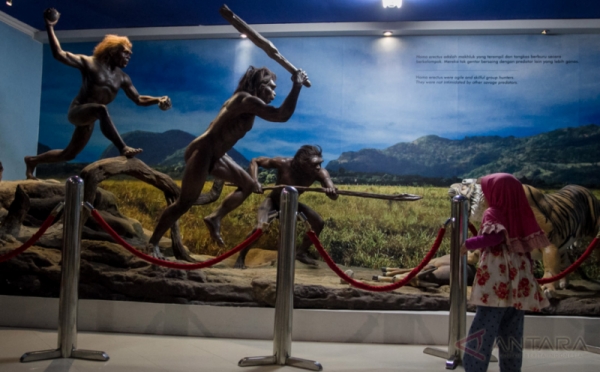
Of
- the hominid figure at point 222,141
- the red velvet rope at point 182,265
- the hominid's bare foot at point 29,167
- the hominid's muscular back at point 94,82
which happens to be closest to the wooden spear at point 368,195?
the hominid figure at point 222,141

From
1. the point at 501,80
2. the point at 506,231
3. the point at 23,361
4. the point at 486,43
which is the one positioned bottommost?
the point at 23,361

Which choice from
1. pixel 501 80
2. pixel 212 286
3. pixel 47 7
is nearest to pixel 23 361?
pixel 212 286

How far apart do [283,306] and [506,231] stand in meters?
1.49

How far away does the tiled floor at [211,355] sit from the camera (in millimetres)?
3633

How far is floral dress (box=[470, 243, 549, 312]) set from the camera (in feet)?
10.3

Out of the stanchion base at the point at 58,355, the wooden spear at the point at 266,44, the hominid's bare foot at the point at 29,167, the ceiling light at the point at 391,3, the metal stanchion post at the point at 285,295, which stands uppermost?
the ceiling light at the point at 391,3

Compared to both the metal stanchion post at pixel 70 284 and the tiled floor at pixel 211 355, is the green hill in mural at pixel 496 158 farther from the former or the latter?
the metal stanchion post at pixel 70 284

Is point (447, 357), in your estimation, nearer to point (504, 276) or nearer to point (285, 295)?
point (504, 276)

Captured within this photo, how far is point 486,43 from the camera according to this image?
19.2 ft

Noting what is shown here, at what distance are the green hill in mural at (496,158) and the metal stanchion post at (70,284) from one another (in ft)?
9.95

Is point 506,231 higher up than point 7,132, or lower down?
lower down

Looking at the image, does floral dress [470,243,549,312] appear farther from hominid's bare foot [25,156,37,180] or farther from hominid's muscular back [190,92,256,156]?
hominid's bare foot [25,156,37,180]

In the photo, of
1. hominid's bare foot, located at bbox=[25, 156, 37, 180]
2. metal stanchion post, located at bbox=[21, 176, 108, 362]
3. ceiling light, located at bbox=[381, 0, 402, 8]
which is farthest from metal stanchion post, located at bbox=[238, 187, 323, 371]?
hominid's bare foot, located at bbox=[25, 156, 37, 180]

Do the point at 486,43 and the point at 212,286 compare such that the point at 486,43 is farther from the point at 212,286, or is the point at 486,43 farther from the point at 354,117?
the point at 212,286
